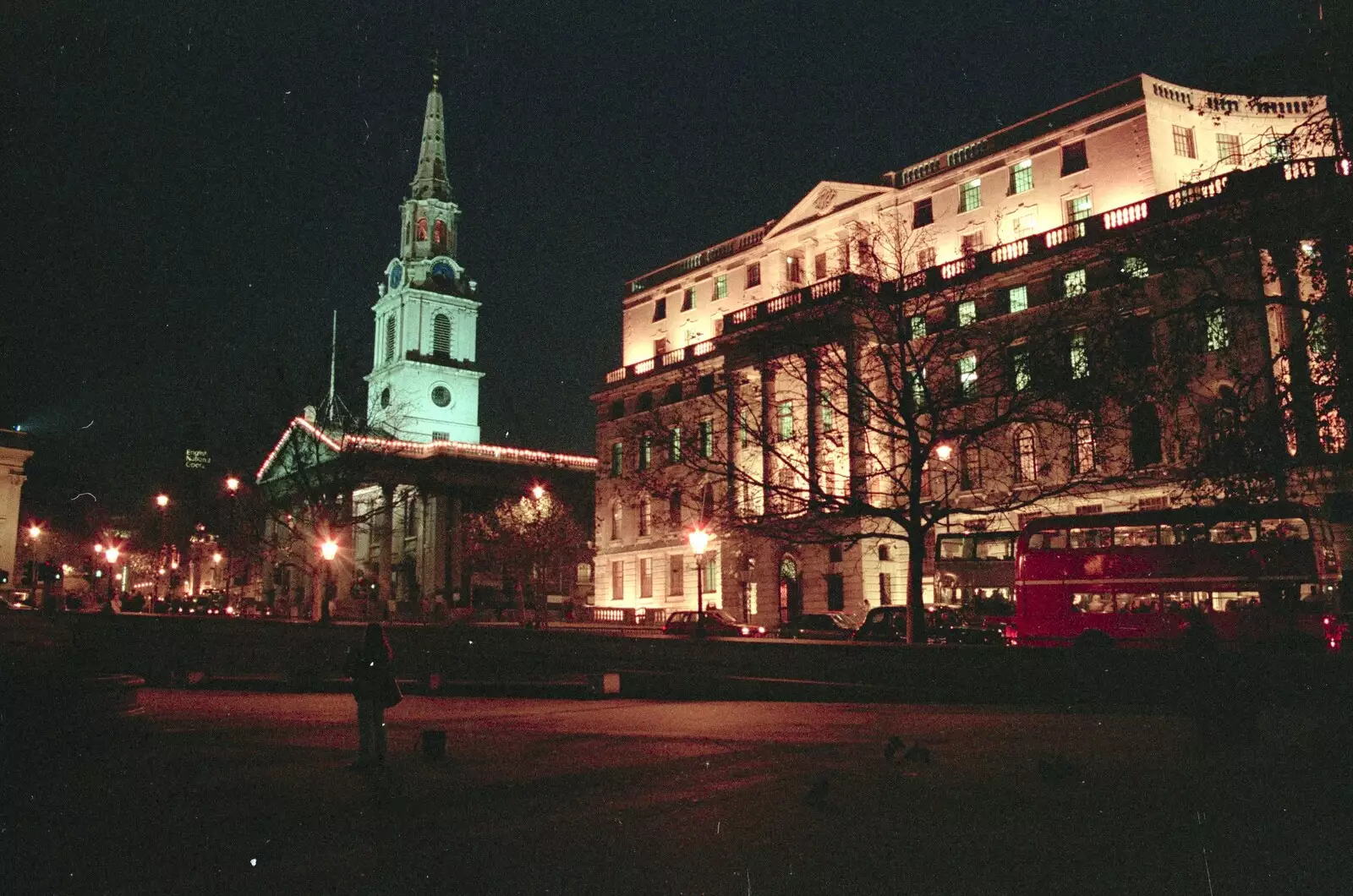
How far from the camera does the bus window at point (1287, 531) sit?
2323 centimetres

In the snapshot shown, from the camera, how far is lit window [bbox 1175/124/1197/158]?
40.0 metres

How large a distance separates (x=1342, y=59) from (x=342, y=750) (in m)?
14.5

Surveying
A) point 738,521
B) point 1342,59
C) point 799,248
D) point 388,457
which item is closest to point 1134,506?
point 738,521

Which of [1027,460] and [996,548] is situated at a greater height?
[1027,460]

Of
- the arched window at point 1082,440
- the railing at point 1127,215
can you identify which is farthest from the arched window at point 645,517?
the railing at point 1127,215

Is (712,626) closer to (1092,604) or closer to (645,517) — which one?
(1092,604)

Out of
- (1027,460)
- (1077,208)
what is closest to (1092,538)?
(1027,460)

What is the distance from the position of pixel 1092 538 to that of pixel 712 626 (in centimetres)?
1598

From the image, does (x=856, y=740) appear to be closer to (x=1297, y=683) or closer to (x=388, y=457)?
(x=1297, y=683)

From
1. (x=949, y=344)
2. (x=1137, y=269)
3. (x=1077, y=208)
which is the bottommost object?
(x=1137, y=269)

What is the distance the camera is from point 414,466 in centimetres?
7156

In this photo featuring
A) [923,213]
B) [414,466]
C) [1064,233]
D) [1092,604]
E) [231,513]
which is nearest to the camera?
[1092,604]

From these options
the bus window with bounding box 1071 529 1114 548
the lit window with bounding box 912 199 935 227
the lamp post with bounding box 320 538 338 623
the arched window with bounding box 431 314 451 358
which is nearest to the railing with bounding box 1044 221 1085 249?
the lit window with bounding box 912 199 935 227

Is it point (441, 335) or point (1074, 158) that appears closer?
point (1074, 158)
